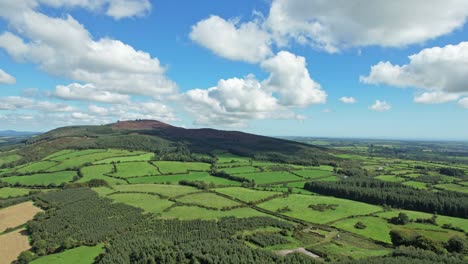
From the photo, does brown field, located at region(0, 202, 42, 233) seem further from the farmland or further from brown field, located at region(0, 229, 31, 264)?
brown field, located at region(0, 229, 31, 264)

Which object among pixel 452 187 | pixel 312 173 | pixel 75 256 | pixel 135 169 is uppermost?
pixel 135 169

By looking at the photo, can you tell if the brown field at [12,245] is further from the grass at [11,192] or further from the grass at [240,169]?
the grass at [240,169]

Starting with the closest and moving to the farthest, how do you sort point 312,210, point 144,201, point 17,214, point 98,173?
point 312,210
point 17,214
point 144,201
point 98,173

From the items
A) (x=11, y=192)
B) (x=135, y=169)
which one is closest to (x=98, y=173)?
→ (x=135, y=169)

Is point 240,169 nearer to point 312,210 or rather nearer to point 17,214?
point 312,210

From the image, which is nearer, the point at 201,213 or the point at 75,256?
the point at 75,256
